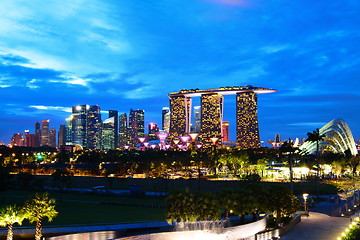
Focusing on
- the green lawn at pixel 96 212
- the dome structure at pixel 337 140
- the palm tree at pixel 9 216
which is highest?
the dome structure at pixel 337 140

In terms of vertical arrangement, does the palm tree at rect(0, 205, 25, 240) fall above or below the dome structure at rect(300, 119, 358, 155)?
below

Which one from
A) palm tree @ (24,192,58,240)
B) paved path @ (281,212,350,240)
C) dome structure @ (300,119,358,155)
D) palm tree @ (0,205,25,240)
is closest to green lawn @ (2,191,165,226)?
palm tree @ (24,192,58,240)

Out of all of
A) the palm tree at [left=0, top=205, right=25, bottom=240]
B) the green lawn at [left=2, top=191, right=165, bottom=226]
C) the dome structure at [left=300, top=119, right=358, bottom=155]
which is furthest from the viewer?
the dome structure at [left=300, top=119, right=358, bottom=155]

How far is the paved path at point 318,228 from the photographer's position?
27.4m

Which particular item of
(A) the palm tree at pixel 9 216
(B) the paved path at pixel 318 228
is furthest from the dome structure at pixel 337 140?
(A) the palm tree at pixel 9 216

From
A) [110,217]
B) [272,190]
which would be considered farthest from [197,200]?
[110,217]

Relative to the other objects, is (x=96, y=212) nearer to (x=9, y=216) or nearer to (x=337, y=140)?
(x=9, y=216)

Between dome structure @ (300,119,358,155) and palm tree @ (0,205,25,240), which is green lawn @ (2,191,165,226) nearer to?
palm tree @ (0,205,25,240)

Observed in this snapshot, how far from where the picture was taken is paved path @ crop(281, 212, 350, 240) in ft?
89.9

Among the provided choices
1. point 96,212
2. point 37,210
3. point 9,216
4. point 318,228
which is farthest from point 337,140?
point 9,216

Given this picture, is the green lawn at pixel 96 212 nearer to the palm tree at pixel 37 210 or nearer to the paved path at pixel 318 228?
the palm tree at pixel 37 210

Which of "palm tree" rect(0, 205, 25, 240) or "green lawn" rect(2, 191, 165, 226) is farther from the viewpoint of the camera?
"green lawn" rect(2, 191, 165, 226)

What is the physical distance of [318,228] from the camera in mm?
30156

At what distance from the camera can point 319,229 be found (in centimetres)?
2980
